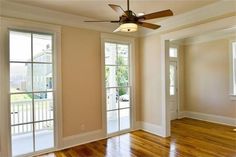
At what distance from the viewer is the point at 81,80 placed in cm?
395

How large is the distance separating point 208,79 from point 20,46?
539 centimetres

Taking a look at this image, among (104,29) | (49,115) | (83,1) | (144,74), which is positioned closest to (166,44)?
(144,74)

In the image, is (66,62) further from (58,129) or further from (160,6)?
(160,6)

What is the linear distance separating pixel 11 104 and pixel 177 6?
11.8ft

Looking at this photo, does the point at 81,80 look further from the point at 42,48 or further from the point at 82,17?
the point at 82,17

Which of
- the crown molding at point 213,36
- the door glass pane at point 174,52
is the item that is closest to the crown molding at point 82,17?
the crown molding at point 213,36

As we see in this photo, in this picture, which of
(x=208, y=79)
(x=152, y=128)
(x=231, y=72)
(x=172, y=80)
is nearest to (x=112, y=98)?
(x=152, y=128)

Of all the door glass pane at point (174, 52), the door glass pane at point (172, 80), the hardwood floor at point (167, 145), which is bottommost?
the hardwood floor at point (167, 145)

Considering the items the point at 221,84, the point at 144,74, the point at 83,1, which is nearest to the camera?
the point at 83,1

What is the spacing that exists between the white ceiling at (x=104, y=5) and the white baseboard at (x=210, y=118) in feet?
11.9

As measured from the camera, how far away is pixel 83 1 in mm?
3080

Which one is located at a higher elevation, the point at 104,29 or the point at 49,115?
the point at 104,29

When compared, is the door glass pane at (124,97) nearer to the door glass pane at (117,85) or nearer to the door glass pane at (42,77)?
the door glass pane at (117,85)

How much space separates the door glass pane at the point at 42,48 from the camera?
345 centimetres
